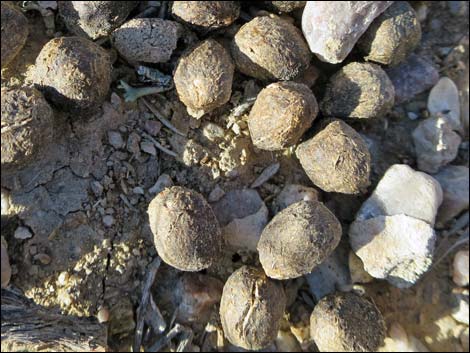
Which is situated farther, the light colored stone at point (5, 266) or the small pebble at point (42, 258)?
the small pebble at point (42, 258)

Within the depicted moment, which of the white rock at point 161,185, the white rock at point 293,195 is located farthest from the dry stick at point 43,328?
the white rock at point 293,195

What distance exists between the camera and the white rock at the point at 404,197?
277 cm

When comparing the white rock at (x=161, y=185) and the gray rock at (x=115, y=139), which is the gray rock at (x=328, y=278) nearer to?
the white rock at (x=161, y=185)

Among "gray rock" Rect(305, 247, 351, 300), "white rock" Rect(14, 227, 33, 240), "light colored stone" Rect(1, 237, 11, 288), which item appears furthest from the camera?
"gray rock" Rect(305, 247, 351, 300)

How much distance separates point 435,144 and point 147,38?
1.71m

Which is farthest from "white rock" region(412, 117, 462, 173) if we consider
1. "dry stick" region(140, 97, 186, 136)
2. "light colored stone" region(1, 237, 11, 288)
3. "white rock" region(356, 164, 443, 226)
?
"light colored stone" region(1, 237, 11, 288)

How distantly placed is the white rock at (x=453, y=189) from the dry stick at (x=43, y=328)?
2027 mm

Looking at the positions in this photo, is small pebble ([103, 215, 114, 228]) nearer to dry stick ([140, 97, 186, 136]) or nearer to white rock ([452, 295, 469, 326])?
dry stick ([140, 97, 186, 136])

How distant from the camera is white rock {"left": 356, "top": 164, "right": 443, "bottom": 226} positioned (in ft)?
9.09

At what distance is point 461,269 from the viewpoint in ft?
9.99

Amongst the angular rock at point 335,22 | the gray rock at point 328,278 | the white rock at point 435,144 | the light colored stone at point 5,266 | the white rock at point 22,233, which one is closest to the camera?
the light colored stone at point 5,266

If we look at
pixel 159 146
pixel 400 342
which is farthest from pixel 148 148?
pixel 400 342

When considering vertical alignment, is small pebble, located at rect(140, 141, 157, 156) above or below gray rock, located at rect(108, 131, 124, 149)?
below

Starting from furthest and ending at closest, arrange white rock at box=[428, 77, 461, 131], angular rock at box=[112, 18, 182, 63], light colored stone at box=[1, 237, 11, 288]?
white rock at box=[428, 77, 461, 131] < angular rock at box=[112, 18, 182, 63] < light colored stone at box=[1, 237, 11, 288]
